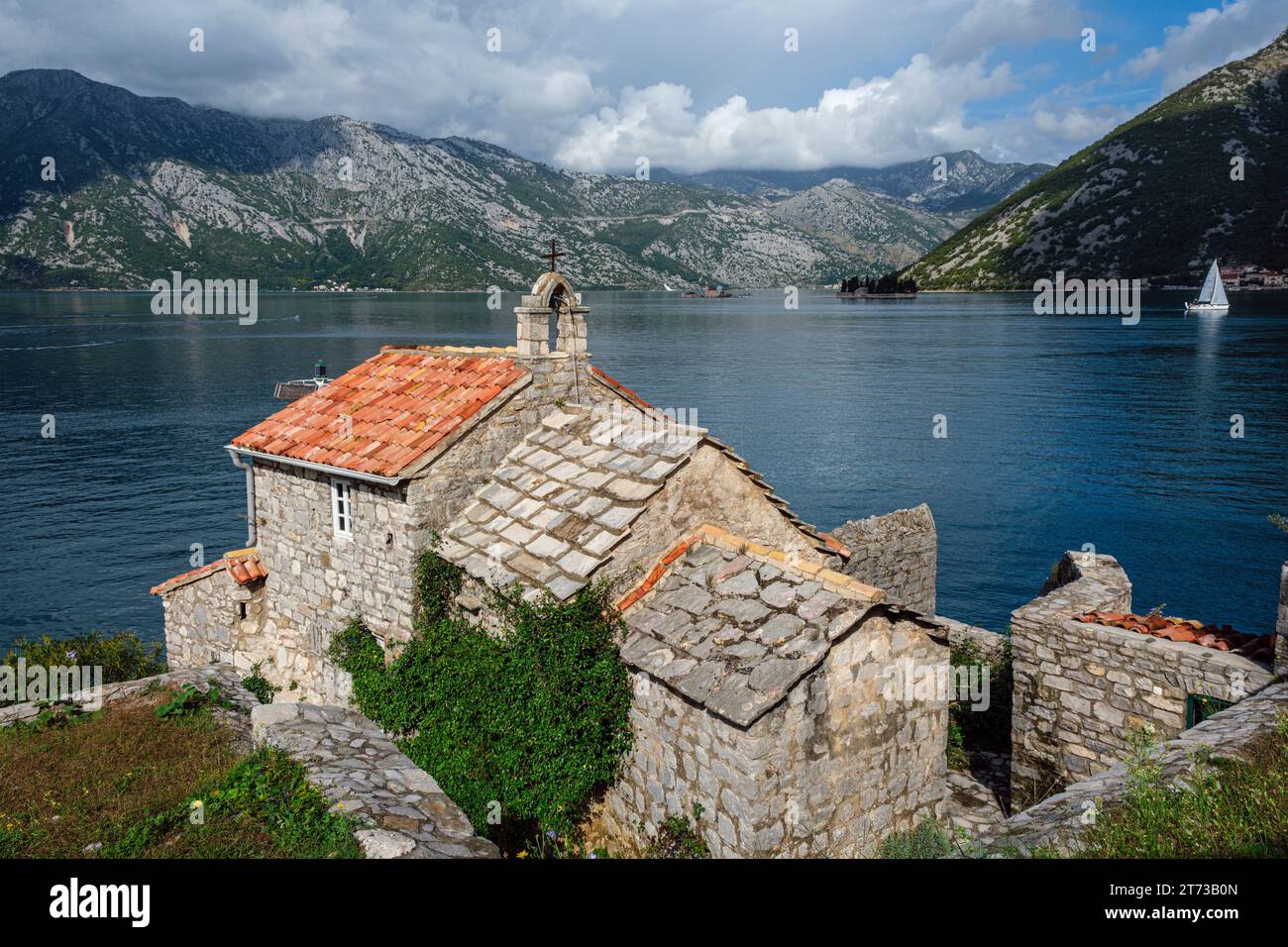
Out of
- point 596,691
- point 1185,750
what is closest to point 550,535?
point 596,691

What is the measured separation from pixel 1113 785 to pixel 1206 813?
1788mm

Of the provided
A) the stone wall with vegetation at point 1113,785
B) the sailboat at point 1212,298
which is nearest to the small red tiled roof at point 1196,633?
the stone wall with vegetation at point 1113,785

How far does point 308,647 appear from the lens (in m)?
15.4

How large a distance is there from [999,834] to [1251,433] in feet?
189

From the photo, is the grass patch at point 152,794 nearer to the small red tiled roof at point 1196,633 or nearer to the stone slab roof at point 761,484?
the stone slab roof at point 761,484

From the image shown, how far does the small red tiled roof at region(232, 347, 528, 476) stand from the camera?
43.3 feet

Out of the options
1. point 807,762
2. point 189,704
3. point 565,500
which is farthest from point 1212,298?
point 189,704

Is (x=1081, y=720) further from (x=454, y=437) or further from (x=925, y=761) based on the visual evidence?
(x=454, y=437)

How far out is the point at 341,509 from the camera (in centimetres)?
1406

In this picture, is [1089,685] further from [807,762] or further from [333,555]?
[333,555]

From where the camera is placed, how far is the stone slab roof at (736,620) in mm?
9133
